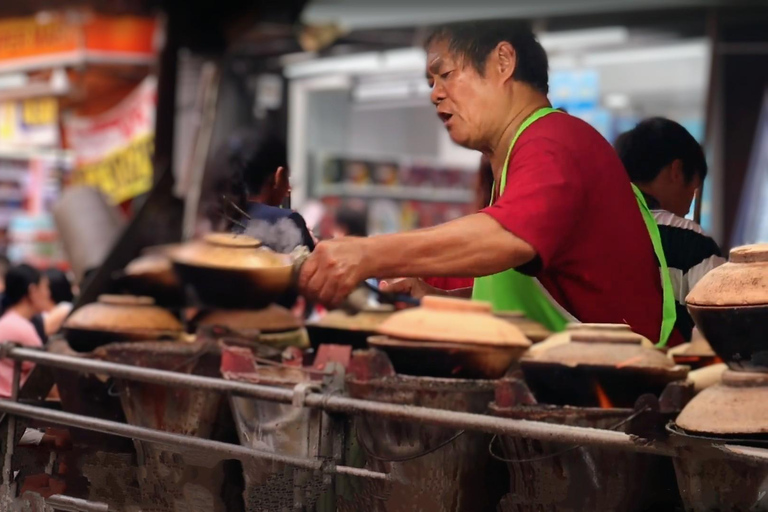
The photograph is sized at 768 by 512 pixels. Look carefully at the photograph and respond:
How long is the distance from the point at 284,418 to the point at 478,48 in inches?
66.9

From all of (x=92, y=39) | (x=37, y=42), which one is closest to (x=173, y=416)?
(x=92, y=39)

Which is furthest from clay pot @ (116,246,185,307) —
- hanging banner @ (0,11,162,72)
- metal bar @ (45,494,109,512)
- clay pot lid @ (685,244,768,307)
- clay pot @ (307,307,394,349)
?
hanging banner @ (0,11,162,72)

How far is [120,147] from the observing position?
798cm

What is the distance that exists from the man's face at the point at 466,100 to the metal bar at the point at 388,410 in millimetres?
721

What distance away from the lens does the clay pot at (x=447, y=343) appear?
103 inches

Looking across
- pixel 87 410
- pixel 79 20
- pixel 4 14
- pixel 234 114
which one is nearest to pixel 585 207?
pixel 87 410

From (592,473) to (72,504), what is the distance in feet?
4.92

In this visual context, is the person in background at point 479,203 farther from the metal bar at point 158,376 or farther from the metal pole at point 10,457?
the metal pole at point 10,457

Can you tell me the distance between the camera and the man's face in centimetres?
178

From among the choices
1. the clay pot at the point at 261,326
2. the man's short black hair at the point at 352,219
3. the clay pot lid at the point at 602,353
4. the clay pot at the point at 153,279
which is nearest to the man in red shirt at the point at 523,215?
the clay pot lid at the point at 602,353

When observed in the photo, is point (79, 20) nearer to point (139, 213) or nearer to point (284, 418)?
point (139, 213)

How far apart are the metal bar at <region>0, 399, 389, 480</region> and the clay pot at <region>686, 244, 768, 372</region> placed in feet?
3.70

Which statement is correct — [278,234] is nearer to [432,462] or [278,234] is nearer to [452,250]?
[452,250]

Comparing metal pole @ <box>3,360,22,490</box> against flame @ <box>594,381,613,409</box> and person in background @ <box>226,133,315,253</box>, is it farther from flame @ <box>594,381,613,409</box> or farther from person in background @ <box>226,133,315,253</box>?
flame @ <box>594,381,613,409</box>
